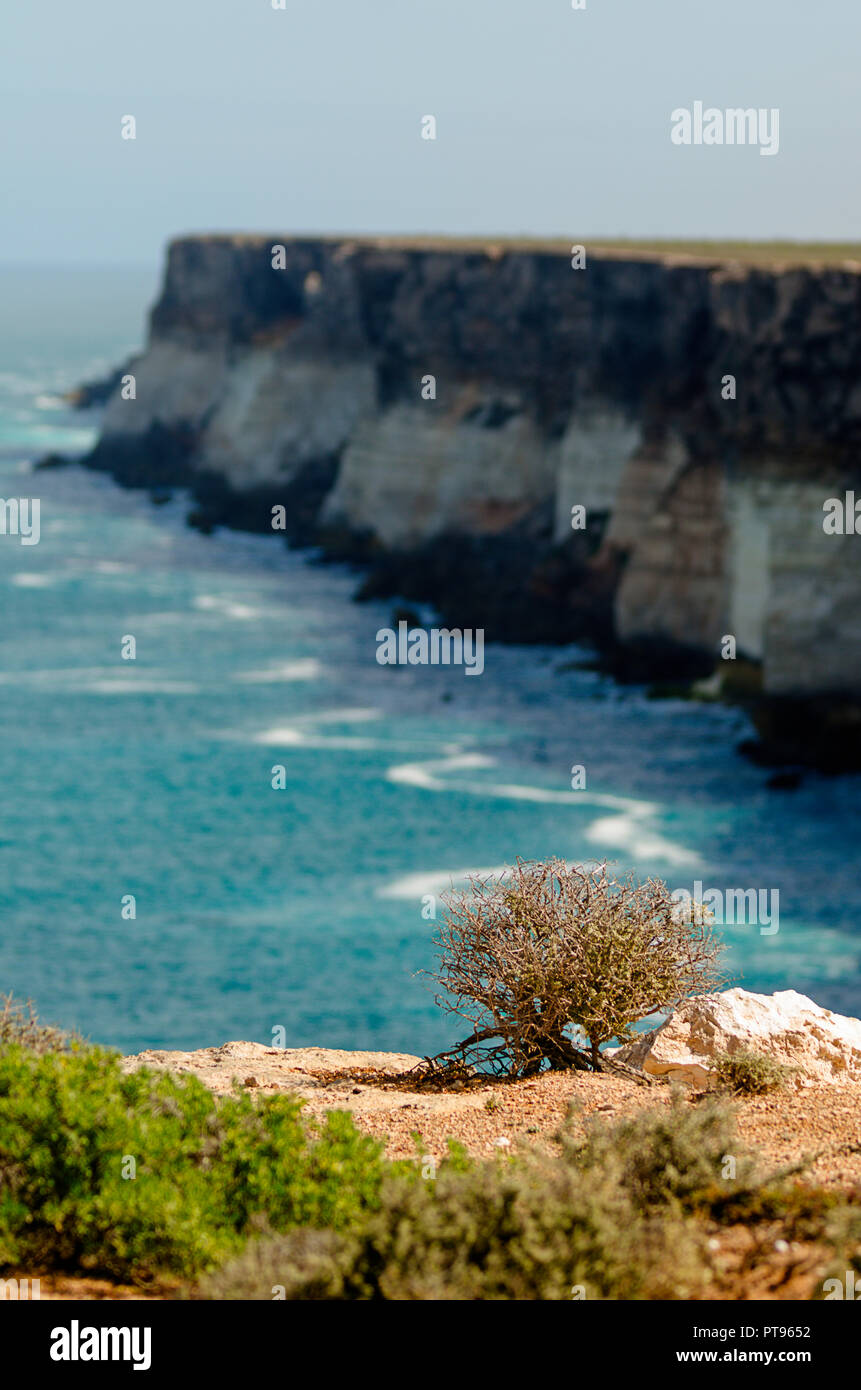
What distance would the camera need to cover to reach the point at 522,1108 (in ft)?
36.8

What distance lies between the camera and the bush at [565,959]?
12203 mm

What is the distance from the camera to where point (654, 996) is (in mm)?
12523

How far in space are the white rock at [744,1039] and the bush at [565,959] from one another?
316mm

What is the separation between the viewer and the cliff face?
4591cm

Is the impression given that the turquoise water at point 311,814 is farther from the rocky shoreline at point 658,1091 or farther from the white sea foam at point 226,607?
the rocky shoreline at point 658,1091

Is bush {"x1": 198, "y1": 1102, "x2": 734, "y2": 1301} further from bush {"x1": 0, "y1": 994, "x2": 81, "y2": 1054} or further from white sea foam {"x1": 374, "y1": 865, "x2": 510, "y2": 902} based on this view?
white sea foam {"x1": 374, "y1": 865, "x2": 510, "y2": 902}

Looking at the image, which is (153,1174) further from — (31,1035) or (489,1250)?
(31,1035)

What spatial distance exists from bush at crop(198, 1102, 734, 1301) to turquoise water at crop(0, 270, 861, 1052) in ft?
43.0

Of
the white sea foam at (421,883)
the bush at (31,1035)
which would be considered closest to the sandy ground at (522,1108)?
the bush at (31,1035)

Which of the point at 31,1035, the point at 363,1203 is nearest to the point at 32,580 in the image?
the point at 31,1035

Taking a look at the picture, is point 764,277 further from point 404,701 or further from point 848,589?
point 404,701

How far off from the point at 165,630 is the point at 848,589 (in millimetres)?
25063

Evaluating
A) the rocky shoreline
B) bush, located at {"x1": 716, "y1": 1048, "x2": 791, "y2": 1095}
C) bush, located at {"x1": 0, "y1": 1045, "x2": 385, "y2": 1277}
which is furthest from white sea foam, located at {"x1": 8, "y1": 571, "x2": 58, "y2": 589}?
bush, located at {"x1": 0, "y1": 1045, "x2": 385, "y2": 1277}
